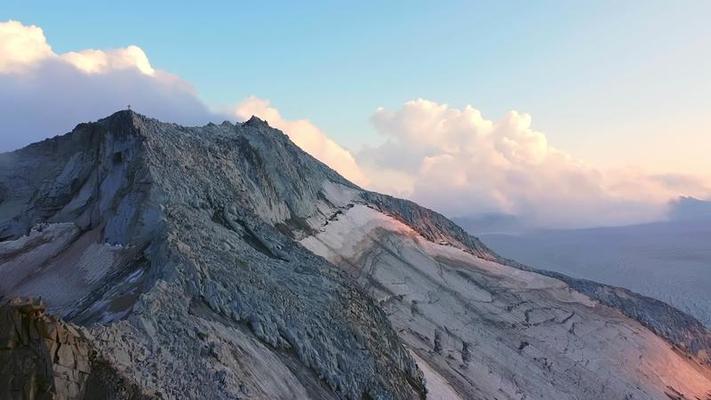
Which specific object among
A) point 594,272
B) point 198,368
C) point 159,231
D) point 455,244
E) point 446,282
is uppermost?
point 594,272

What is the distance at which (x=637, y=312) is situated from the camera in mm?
51125

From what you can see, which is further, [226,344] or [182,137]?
[182,137]

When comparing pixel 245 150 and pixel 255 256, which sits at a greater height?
pixel 245 150

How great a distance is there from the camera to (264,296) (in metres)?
24.1

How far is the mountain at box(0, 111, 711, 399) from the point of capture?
17641mm

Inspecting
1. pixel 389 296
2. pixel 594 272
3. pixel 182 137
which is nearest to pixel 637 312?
pixel 389 296

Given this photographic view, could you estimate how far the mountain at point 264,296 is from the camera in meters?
17.6

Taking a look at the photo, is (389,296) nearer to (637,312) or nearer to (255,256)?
(255,256)

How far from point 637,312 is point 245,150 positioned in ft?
105

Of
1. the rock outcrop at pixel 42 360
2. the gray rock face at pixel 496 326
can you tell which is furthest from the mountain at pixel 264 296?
the gray rock face at pixel 496 326

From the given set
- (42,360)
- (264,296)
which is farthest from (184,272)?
(42,360)

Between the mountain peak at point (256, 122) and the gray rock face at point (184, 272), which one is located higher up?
the mountain peak at point (256, 122)

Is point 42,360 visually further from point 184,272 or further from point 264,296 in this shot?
point 264,296

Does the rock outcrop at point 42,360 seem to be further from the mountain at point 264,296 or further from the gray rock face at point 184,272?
the gray rock face at point 184,272
